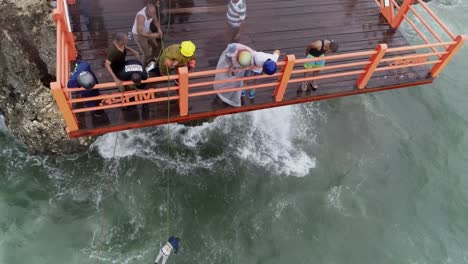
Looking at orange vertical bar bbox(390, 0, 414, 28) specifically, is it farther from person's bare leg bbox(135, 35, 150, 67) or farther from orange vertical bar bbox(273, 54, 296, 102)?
person's bare leg bbox(135, 35, 150, 67)

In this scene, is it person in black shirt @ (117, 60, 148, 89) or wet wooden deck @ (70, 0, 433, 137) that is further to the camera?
wet wooden deck @ (70, 0, 433, 137)

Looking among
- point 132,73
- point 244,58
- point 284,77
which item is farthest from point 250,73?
point 132,73

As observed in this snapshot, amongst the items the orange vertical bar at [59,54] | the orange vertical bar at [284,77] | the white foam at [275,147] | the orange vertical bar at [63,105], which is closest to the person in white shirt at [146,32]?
the orange vertical bar at [59,54]

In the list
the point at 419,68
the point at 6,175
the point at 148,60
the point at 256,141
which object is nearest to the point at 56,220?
the point at 6,175

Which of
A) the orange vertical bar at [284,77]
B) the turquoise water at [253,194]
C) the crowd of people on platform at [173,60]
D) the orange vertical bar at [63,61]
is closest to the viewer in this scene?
the orange vertical bar at [63,61]

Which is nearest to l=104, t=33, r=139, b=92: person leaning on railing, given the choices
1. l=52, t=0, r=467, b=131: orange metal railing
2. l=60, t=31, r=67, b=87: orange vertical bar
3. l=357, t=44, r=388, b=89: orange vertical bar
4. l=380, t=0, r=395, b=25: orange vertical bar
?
l=52, t=0, r=467, b=131: orange metal railing

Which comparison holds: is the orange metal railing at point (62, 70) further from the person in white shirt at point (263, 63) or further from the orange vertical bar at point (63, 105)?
the person in white shirt at point (263, 63)

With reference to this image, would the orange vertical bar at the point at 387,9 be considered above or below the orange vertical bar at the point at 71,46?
above
